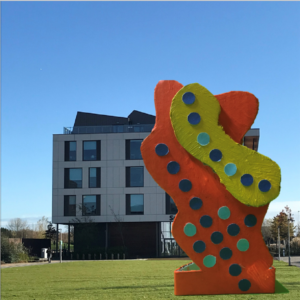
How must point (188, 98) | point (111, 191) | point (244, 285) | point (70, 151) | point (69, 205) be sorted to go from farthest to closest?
point (70, 151), point (69, 205), point (111, 191), point (188, 98), point (244, 285)

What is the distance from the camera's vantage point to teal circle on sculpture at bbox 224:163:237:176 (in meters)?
10.8

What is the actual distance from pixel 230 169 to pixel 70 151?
3897cm

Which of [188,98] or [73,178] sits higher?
[73,178]

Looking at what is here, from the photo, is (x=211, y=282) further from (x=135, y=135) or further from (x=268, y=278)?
(x=135, y=135)

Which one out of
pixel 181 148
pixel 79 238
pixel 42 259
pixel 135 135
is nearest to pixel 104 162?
pixel 135 135

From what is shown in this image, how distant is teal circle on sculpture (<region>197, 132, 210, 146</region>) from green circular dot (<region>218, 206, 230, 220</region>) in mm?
1651

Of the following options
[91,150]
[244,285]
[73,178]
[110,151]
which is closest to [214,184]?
[244,285]

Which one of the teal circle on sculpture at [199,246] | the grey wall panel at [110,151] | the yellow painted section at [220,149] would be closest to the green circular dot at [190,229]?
the teal circle on sculpture at [199,246]

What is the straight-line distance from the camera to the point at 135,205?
46.8 m

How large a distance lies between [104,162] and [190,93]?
3697cm

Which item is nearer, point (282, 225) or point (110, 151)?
point (110, 151)

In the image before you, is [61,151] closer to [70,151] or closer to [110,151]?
[70,151]

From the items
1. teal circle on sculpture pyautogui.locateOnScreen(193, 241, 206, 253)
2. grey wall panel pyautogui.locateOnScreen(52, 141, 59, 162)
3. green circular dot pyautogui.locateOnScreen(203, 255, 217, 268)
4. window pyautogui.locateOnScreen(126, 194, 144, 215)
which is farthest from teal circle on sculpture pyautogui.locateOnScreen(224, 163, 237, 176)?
grey wall panel pyautogui.locateOnScreen(52, 141, 59, 162)

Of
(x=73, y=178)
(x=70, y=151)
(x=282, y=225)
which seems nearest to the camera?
(x=73, y=178)
